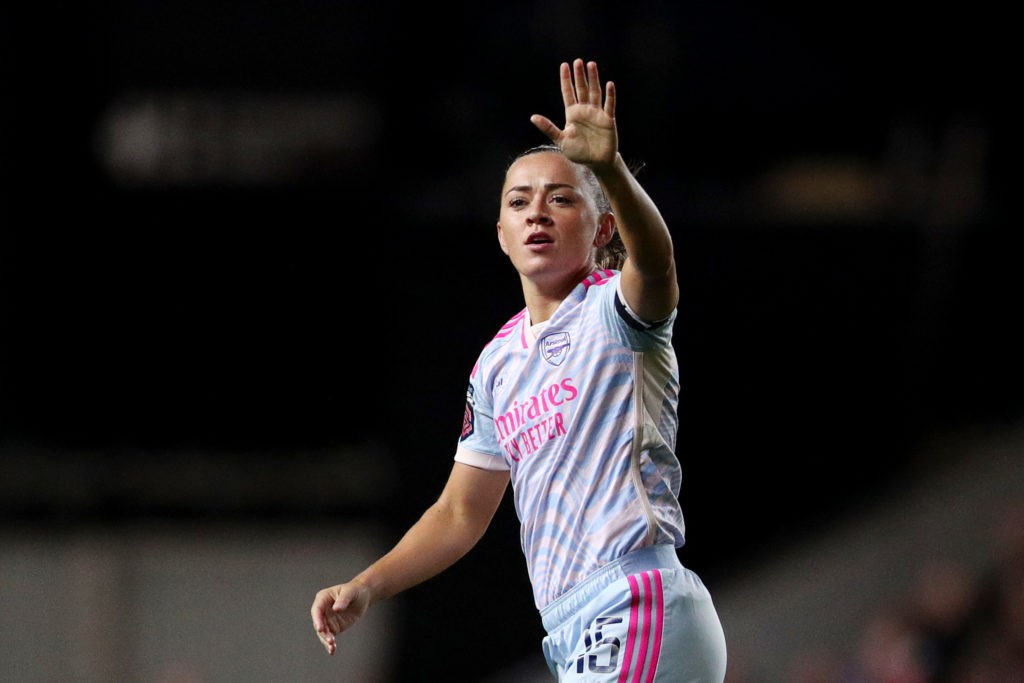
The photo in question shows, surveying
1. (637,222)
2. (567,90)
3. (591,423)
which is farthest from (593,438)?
(567,90)

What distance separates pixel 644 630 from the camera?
3006 millimetres

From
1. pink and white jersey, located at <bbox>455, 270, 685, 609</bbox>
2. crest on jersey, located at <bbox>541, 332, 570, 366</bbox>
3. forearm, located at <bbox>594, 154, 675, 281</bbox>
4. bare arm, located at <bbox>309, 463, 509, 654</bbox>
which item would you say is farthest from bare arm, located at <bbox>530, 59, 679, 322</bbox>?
bare arm, located at <bbox>309, 463, 509, 654</bbox>

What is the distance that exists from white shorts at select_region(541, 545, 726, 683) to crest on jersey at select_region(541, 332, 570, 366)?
20.7 inches

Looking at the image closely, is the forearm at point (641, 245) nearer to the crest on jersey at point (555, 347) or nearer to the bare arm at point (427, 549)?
the crest on jersey at point (555, 347)

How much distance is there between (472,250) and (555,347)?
6483 millimetres

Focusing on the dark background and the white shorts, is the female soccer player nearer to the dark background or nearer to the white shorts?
the white shorts

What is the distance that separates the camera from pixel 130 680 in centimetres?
1061

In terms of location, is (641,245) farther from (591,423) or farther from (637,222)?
(591,423)

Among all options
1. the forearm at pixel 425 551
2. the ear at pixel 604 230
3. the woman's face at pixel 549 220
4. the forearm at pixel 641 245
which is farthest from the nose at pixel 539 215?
the forearm at pixel 425 551

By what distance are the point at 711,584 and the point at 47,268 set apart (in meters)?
6.11

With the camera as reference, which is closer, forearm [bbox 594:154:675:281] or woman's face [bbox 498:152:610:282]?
forearm [bbox 594:154:675:281]

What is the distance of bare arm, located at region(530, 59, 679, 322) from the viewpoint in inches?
111

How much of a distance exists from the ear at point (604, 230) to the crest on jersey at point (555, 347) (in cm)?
33

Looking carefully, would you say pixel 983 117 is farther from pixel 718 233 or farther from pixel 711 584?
pixel 711 584
